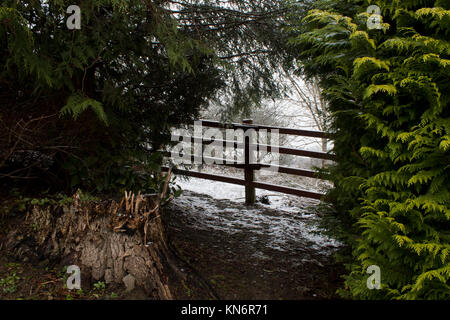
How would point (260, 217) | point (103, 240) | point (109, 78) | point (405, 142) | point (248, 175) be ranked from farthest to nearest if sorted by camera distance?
point (248, 175) < point (260, 217) < point (109, 78) < point (103, 240) < point (405, 142)

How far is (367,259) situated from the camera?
2844 mm

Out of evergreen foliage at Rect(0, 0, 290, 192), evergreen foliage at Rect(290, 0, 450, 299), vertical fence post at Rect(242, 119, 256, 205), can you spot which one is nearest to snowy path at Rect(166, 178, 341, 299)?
vertical fence post at Rect(242, 119, 256, 205)

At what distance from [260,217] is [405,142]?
3.70 metres

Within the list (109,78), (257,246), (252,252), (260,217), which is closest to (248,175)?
(260,217)

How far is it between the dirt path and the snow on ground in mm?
14

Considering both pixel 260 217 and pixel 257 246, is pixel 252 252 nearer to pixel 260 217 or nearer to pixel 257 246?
pixel 257 246

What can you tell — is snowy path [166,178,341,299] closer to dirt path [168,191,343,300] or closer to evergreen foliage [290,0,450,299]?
dirt path [168,191,343,300]

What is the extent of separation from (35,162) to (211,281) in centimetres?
Answer: 227

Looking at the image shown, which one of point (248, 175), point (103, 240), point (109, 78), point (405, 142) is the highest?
point (109, 78)

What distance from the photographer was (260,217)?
6.17 m

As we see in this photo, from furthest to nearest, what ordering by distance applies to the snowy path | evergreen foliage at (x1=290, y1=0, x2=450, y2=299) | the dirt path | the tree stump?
the snowy path
the dirt path
the tree stump
evergreen foliage at (x1=290, y1=0, x2=450, y2=299)

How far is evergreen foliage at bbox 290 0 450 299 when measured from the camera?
2.52 metres

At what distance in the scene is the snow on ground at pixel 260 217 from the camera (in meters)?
5.06
